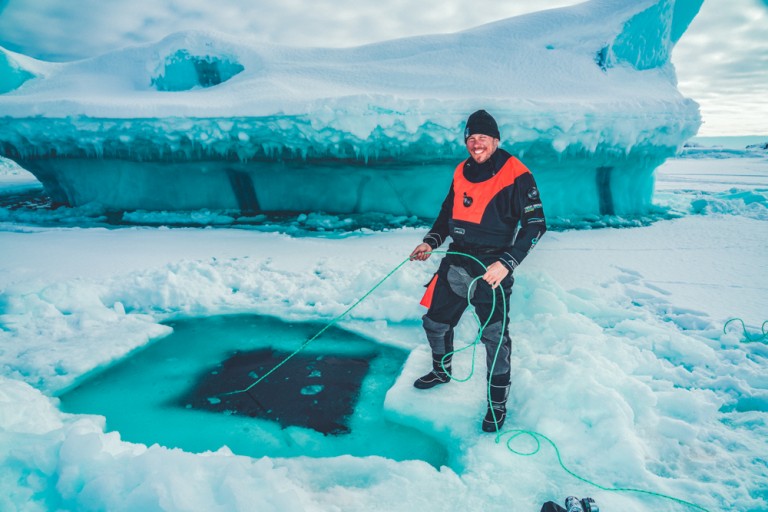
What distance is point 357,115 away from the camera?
5.97 m

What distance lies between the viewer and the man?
178 centimetres

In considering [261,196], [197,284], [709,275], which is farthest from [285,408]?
[261,196]

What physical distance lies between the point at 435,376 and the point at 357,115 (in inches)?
185

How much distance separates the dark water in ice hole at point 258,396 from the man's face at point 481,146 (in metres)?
1.43

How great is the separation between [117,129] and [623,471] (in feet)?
26.7

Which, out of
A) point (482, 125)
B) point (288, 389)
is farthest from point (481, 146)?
point (288, 389)

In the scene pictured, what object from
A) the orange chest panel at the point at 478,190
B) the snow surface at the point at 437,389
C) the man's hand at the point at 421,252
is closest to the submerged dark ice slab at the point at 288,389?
the snow surface at the point at 437,389

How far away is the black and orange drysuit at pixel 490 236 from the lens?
70.0 inches

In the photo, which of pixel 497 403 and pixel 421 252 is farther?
pixel 421 252

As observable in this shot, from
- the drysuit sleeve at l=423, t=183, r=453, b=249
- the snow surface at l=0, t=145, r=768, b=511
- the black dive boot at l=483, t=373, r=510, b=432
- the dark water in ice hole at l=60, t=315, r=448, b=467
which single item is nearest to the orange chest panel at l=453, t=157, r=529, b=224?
the drysuit sleeve at l=423, t=183, r=453, b=249

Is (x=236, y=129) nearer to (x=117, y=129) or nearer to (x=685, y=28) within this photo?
(x=117, y=129)

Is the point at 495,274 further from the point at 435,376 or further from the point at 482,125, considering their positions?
the point at 435,376

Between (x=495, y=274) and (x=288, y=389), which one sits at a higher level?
(x=495, y=274)

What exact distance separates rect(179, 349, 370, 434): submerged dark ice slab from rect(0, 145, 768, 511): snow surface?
325 millimetres
